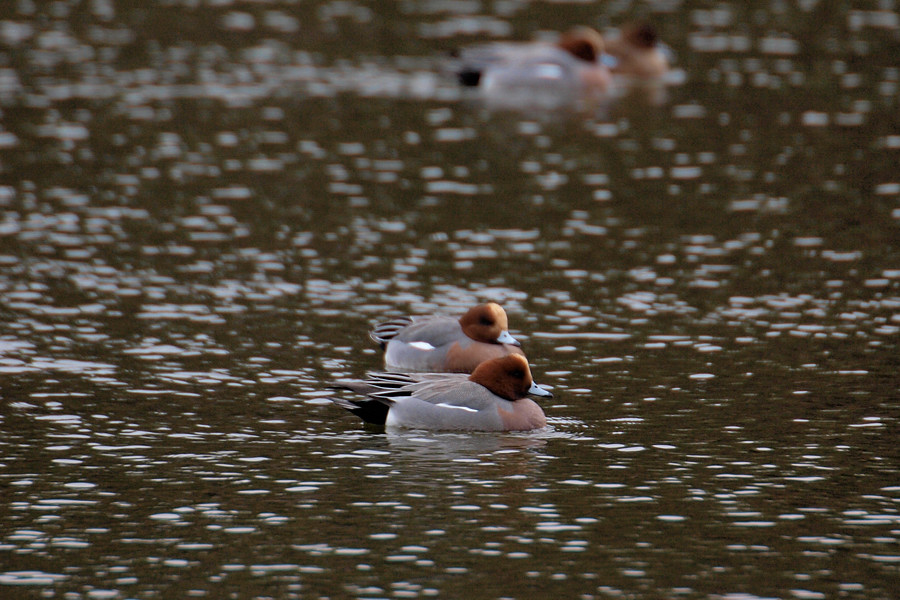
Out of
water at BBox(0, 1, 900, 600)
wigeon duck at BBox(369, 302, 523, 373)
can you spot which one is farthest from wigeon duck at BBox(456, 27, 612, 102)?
wigeon duck at BBox(369, 302, 523, 373)

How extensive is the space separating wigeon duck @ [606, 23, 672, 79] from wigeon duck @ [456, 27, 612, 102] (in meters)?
1.02

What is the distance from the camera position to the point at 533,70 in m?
36.4

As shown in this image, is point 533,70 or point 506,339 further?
point 533,70

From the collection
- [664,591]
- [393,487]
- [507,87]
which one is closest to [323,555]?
[393,487]

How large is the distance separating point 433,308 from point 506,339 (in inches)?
121

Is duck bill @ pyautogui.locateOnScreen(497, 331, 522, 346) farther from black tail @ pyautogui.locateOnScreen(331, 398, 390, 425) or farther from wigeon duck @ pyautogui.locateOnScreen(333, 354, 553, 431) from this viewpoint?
black tail @ pyautogui.locateOnScreen(331, 398, 390, 425)

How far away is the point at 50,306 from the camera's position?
69.7 feet

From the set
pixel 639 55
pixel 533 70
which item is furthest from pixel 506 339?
pixel 639 55

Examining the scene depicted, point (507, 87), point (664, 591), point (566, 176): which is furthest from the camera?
point (507, 87)

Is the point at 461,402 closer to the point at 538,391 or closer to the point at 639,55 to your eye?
the point at 538,391

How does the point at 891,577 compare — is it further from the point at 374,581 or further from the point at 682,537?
the point at 374,581

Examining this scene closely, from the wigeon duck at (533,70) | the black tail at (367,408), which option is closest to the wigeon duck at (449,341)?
the black tail at (367,408)

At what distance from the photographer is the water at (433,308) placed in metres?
13.3

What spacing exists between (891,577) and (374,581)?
4.31 meters
